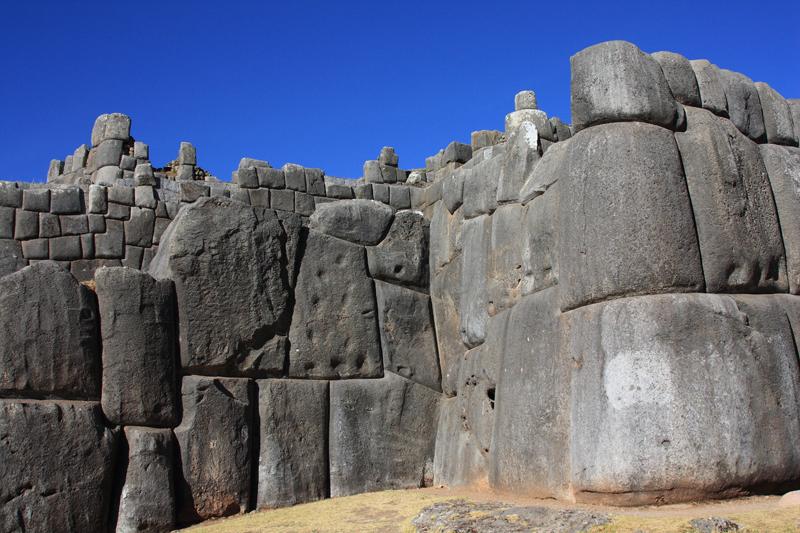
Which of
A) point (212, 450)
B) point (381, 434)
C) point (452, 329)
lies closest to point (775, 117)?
point (452, 329)

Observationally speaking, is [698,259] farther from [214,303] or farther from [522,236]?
[214,303]

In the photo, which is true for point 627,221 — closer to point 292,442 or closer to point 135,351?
→ point 292,442

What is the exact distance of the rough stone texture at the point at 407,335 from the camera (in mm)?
8859

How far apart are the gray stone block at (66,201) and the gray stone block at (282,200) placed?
2.03m

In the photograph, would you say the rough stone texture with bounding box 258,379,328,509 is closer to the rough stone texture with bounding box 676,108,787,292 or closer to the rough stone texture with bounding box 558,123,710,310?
the rough stone texture with bounding box 558,123,710,310

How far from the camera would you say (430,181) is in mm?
10953

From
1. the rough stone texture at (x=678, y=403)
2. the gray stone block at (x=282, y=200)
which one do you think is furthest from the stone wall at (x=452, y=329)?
the gray stone block at (x=282, y=200)

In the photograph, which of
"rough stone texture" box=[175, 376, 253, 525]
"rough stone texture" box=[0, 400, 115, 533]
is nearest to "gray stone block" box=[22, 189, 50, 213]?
"rough stone texture" box=[175, 376, 253, 525]

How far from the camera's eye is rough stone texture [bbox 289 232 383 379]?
331 inches

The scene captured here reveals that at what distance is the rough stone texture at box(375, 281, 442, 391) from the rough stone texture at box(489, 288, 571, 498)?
5.60 ft

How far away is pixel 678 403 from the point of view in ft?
19.2

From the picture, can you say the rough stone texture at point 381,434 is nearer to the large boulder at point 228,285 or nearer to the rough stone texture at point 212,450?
the large boulder at point 228,285

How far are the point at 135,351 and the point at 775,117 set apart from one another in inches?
223

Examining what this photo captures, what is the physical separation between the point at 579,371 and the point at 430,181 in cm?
506
